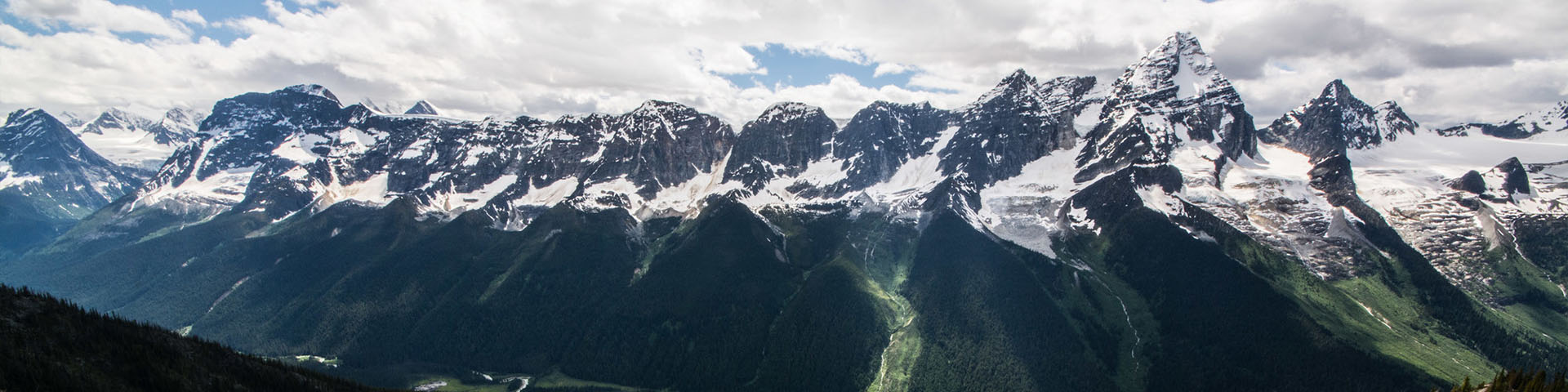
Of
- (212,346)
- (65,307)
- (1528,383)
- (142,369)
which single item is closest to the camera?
(1528,383)

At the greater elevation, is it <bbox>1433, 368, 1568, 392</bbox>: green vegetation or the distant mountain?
the distant mountain

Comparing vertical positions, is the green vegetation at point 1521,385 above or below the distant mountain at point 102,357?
below

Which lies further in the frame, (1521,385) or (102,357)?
(102,357)

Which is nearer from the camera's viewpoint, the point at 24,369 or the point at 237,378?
the point at 24,369

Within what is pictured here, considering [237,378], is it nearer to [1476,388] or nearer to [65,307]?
[65,307]

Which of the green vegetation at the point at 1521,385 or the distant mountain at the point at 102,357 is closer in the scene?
the green vegetation at the point at 1521,385

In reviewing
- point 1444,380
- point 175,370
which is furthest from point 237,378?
point 1444,380

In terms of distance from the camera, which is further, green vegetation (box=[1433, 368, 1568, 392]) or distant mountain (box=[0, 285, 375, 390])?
distant mountain (box=[0, 285, 375, 390])

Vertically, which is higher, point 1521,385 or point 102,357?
point 102,357
